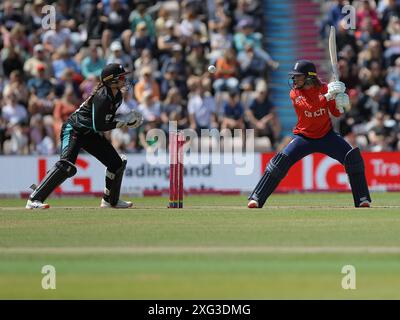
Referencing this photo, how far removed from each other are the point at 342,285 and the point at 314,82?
6.80 metres

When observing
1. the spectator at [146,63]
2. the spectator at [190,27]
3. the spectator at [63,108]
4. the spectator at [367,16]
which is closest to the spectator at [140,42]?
the spectator at [146,63]

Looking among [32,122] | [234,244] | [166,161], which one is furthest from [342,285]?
[32,122]

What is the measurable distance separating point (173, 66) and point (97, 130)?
8772mm

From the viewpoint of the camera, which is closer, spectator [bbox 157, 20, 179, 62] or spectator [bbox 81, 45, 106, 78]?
spectator [bbox 81, 45, 106, 78]

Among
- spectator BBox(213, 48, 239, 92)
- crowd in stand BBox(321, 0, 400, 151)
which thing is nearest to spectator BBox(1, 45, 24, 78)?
spectator BBox(213, 48, 239, 92)

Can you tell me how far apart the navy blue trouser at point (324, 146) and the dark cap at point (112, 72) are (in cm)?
268

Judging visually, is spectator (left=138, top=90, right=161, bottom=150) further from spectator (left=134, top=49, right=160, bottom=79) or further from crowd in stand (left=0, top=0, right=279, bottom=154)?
spectator (left=134, top=49, right=160, bottom=79)

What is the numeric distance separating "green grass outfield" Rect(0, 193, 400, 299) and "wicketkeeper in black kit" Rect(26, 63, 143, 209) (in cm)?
51

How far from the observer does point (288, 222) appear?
14.8 meters

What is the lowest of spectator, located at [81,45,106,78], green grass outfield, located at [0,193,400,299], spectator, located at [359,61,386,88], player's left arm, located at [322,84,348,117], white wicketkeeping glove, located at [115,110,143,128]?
green grass outfield, located at [0,193,400,299]

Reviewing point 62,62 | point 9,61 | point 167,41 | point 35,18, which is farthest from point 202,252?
point 35,18

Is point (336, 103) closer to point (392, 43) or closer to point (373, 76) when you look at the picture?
point (373, 76)

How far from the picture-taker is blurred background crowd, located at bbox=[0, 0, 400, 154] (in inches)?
958

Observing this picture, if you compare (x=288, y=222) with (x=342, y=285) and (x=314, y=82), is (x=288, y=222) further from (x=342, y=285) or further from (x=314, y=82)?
(x=342, y=285)
